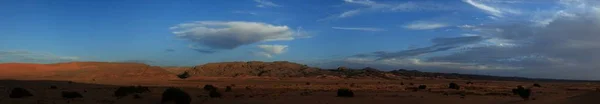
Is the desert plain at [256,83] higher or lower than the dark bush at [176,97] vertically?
higher

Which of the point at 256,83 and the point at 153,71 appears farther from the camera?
the point at 153,71

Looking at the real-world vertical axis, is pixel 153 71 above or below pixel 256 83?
above

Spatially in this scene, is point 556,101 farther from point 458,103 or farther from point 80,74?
point 80,74

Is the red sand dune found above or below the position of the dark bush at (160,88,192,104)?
above

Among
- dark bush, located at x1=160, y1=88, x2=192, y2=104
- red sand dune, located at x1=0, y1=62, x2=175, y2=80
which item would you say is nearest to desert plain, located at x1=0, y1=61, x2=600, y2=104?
red sand dune, located at x1=0, y1=62, x2=175, y2=80

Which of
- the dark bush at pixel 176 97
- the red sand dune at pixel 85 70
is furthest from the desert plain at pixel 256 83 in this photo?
the dark bush at pixel 176 97

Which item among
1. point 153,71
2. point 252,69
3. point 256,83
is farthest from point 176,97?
point 252,69

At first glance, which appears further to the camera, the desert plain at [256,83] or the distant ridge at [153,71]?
the distant ridge at [153,71]

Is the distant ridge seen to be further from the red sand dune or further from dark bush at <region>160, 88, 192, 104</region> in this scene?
dark bush at <region>160, 88, 192, 104</region>

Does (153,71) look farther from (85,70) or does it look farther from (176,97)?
(176,97)

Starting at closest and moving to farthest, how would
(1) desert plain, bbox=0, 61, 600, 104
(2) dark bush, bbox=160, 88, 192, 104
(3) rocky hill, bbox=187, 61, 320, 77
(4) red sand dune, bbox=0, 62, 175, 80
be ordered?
(2) dark bush, bbox=160, 88, 192, 104, (1) desert plain, bbox=0, 61, 600, 104, (4) red sand dune, bbox=0, 62, 175, 80, (3) rocky hill, bbox=187, 61, 320, 77

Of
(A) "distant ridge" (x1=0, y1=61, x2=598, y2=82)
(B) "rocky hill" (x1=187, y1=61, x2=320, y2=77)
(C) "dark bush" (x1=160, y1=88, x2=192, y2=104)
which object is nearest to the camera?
(C) "dark bush" (x1=160, y1=88, x2=192, y2=104)

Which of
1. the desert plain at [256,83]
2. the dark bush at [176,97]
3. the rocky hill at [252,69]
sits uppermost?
the rocky hill at [252,69]

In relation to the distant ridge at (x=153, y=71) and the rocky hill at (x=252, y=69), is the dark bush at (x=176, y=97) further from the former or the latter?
the rocky hill at (x=252, y=69)
